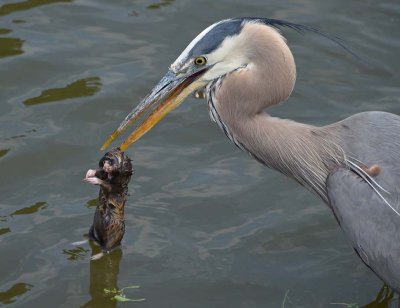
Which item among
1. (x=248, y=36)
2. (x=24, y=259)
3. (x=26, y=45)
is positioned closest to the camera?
(x=248, y=36)

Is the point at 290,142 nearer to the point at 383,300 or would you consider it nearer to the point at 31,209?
the point at 383,300

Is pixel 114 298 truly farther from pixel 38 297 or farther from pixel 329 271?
pixel 329 271

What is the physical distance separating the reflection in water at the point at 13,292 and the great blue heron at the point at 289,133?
1.12 metres

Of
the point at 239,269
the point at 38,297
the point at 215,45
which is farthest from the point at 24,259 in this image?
the point at 215,45

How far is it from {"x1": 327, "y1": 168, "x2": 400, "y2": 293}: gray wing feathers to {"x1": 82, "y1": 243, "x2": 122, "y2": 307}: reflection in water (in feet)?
4.92

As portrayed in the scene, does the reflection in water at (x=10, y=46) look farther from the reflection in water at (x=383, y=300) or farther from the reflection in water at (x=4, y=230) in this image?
the reflection in water at (x=383, y=300)

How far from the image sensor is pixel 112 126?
23.6ft

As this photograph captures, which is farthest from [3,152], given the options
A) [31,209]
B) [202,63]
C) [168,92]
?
[202,63]

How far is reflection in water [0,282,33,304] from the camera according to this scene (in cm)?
555

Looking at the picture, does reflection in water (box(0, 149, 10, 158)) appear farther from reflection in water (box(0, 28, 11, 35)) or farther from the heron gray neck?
the heron gray neck

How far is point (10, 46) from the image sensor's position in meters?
7.98

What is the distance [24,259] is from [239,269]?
135 cm

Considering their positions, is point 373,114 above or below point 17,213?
above

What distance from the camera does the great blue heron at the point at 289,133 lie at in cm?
521
